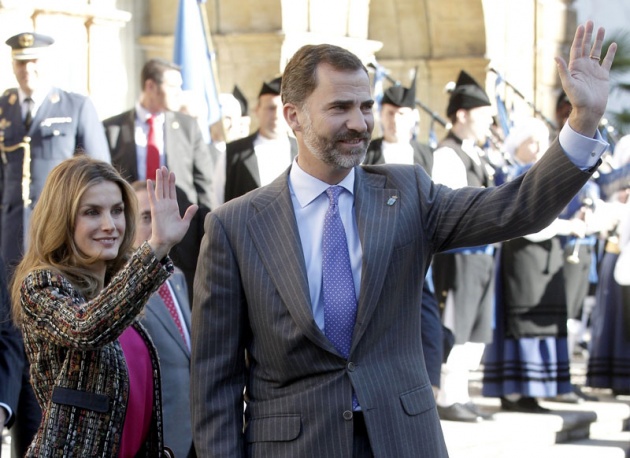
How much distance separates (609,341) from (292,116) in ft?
19.8

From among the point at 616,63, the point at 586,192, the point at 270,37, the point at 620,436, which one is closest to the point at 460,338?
the point at 620,436

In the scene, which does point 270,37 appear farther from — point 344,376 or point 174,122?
point 344,376

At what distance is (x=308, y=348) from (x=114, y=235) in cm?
67

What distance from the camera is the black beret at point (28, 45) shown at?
7.04 m

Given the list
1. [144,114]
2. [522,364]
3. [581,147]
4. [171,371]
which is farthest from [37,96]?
[581,147]

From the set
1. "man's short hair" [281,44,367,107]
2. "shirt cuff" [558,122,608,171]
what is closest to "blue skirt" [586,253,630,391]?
"man's short hair" [281,44,367,107]

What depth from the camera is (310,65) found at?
3459mm

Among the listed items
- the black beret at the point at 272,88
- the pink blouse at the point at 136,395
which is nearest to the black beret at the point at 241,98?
the black beret at the point at 272,88

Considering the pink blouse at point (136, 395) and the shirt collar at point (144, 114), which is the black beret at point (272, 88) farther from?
the pink blouse at point (136, 395)

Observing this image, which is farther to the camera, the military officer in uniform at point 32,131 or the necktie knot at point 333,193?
the military officer in uniform at point 32,131

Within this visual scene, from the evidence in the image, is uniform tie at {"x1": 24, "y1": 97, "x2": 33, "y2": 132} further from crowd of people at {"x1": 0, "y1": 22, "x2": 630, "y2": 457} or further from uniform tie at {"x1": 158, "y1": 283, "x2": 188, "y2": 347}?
crowd of people at {"x1": 0, "y1": 22, "x2": 630, "y2": 457}

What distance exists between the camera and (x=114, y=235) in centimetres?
368

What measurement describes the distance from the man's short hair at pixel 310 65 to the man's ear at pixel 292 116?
0.02 meters

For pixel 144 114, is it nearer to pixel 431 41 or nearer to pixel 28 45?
pixel 28 45
